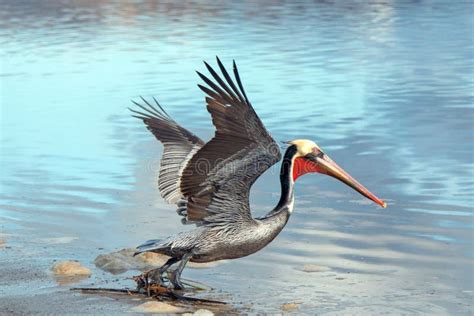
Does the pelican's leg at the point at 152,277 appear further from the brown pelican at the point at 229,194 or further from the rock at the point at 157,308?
the rock at the point at 157,308

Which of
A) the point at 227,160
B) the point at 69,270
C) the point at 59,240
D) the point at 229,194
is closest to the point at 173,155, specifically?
the point at 229,194

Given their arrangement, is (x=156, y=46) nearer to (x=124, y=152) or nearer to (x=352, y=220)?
(x=124, y=152)

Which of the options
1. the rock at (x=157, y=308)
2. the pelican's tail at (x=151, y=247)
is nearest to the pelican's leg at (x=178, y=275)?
the pelican's tail at (x=151, y=247)

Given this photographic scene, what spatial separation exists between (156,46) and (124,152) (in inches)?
483

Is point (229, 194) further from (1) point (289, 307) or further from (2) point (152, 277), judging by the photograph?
(1) point (289, 307)

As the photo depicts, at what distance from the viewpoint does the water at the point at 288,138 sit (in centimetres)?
895

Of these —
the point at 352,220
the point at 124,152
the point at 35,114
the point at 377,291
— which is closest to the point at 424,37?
the point at 35,114

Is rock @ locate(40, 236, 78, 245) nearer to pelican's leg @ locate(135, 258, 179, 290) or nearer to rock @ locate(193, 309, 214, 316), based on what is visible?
pelican's leg @ locate(135, 258, 179, 290)

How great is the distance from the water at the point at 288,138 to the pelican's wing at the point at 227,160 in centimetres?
63

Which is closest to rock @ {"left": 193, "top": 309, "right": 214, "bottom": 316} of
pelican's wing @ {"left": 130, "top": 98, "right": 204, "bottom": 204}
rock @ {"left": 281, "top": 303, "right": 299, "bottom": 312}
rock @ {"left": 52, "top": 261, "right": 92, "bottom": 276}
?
rock @ {"left": 281, "top": 303, "right": 299, "bottom": 312}

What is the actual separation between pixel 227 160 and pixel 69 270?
1628mm

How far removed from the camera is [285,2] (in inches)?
1603

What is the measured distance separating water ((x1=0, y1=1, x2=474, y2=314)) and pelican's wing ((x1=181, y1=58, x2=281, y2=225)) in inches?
25.0

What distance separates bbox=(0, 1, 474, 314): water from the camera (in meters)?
8.95
